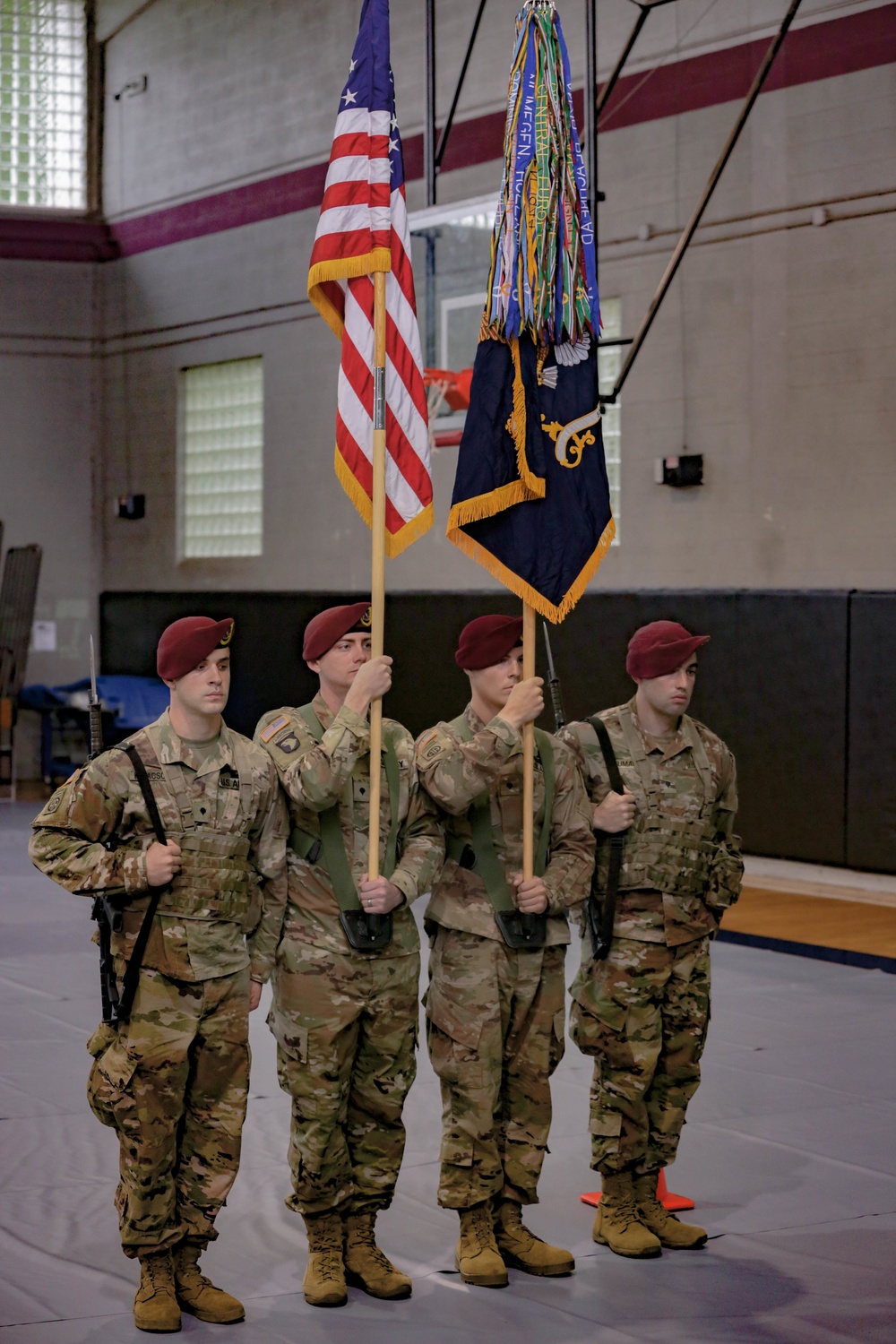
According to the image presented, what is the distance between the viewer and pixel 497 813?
4.55 meters

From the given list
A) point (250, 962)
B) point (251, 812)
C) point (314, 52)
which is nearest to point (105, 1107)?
point (250, 962)

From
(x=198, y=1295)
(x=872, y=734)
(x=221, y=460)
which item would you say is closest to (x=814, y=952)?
(x=872, y=734)

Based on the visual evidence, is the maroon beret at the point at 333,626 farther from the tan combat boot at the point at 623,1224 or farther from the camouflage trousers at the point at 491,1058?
the tan combat boot at the point at 623,1224

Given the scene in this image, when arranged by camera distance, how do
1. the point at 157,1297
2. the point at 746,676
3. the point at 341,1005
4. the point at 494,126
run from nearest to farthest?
the point at 157,1297, the point at 341,1005, the point at 746,676, the point at 494,126

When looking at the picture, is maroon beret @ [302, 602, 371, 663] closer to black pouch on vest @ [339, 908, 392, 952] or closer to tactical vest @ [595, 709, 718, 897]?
black pouch on vest @ [339, 908, 392, 952]

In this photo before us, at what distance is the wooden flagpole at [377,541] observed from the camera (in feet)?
14.0

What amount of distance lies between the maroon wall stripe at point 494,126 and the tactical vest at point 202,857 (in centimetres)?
803

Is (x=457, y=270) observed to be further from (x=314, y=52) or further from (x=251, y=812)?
(x=251, y=812)

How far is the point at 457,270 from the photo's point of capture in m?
12.1

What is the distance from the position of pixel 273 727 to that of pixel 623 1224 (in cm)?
169

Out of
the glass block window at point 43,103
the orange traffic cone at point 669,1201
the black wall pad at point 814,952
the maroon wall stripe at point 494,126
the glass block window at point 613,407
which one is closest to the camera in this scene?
the orange traffic cone at point 669,1201

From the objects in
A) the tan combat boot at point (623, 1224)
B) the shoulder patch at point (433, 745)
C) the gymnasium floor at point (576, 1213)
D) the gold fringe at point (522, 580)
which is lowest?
the gymnasium floor at point (576, 1213)

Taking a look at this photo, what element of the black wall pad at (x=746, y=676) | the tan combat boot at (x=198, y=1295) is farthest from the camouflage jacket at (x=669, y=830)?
the black wall pad at (x=746, y=676)

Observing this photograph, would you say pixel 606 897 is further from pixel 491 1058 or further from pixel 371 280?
pixel 371 280
